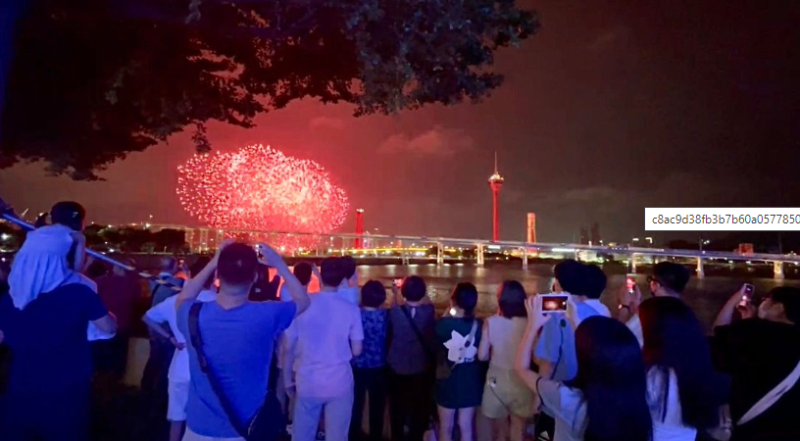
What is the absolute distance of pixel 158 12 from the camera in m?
9.27

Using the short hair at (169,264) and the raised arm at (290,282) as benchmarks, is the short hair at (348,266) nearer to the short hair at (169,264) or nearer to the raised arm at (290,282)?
the raised arm at (290,282)

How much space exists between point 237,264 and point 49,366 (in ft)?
4.68

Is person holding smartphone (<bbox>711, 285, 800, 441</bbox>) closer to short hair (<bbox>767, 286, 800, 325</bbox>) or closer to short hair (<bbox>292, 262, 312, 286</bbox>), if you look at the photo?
short hair (<bbox>767, 286, 800, 325</bbox>)

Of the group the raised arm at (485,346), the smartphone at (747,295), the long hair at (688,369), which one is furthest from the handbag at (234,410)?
the smartphone at (747,295)

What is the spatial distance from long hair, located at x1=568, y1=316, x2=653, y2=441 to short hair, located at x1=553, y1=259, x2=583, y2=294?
1.19 meters

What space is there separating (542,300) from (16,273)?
10.3ft

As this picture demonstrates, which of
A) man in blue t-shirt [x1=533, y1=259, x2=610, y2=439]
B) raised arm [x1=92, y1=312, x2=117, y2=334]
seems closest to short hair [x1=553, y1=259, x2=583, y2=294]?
man in blue t-shirt [x1=533, y1=259, x2=610, y2=439]

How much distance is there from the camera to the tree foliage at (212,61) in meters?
8.42

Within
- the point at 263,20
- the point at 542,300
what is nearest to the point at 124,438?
the point at 542,300

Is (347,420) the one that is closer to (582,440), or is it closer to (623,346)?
(582,440)

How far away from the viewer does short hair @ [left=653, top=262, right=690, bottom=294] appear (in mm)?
4790

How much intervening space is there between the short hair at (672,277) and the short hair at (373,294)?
231 cm

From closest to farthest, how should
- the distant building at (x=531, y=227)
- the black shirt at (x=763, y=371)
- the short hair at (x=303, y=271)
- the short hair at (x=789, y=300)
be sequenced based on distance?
the black shirt at (x=763, y=371) < the short hair at (x=789, y=300) < the short hair at (x=303, y=271) < the distant building at (x=531, y=227)

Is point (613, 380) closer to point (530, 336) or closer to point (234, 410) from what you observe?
point (530, 336)
